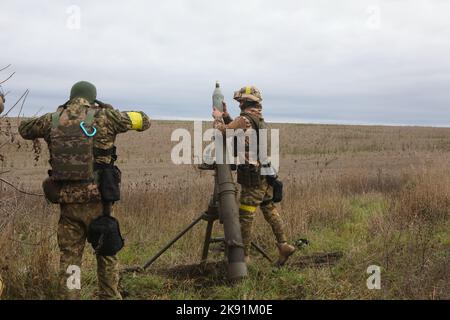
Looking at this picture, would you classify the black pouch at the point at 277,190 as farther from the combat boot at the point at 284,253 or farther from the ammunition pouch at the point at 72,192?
the ammunition pouch at the point at 72,192

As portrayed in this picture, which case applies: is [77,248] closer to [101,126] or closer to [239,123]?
[101,126]

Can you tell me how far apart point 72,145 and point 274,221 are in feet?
9.21

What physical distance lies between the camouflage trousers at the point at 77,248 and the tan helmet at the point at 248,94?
7.47 ft

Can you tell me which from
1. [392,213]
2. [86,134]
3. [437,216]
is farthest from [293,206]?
[86,134]

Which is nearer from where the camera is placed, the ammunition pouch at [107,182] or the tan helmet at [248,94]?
the ammunition pouch at [107,182]

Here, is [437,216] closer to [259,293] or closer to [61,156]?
[259,293]

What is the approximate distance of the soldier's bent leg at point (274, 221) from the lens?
5535 mm

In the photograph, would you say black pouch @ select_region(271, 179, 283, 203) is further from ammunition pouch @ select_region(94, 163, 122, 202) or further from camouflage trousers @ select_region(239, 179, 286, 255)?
ammunition pouch @ select_region(94, 163, 122, 202)

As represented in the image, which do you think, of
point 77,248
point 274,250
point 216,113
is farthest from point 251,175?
point 77,248

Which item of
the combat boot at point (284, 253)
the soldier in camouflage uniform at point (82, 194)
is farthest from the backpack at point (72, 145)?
the combat boot at point (284, 253)

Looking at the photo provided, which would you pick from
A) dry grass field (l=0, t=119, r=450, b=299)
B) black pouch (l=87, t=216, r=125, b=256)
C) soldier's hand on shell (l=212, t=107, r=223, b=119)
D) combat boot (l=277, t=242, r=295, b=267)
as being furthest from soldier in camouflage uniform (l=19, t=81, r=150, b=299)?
combat boot (l=277, t=242, r=295, b=267)

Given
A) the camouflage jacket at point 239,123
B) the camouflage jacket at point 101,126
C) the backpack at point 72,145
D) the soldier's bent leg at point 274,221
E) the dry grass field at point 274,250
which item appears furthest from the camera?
the soldier's bent leg at point 274,221

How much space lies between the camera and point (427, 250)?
5602 mm

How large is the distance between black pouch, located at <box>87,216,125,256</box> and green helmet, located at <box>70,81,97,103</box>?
3.63ft
